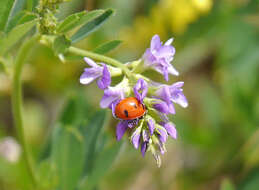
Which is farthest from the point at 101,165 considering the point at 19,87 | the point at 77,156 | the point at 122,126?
the point at 122,126

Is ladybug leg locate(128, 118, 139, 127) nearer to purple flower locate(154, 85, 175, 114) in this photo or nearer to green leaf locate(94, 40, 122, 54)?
purple flower locate(154, 85, 175, 114)

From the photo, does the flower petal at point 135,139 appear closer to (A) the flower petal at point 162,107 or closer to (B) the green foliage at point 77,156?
(A) the flower petal at point 162,107

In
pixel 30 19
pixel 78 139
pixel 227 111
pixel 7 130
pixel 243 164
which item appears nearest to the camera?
pixel 30 19

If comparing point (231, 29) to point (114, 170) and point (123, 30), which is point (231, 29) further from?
point (114, 170)

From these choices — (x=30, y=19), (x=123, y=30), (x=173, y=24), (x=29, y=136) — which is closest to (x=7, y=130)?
(x=29, y=136)

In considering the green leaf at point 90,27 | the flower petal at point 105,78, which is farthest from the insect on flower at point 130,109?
the green leaf at point 90,27

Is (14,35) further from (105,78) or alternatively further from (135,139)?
(135,139)
